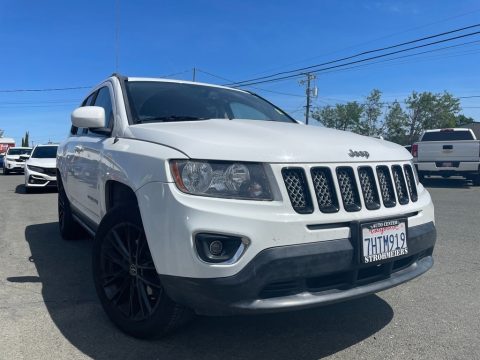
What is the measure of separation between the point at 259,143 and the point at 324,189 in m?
0.46

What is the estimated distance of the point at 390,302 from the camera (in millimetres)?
3703

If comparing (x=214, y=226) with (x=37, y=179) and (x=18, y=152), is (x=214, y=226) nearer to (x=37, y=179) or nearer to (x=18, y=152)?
(x=37, y=179)

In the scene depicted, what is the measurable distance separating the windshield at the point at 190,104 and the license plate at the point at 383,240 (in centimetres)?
163

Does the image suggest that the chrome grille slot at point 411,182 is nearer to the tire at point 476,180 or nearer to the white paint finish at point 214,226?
the white paint finish at point 214,226

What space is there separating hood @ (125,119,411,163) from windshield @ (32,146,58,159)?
12.4 meters

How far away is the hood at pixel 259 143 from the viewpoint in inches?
99.3

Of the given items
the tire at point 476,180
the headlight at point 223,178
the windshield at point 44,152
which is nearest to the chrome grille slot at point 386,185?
the headlight at point 223,178

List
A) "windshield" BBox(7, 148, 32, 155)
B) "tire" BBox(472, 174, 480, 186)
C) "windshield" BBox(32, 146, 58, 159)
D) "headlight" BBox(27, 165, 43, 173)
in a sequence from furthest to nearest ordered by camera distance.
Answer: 1. "windshield" BBox(7, 148, 32, 155)
2. "tire" BBox(472, 174, 480, 186)
3. "windshield" BBox(32, 146, 58, 159)
4. "headlight" BBox(27, 165, 43, 173)

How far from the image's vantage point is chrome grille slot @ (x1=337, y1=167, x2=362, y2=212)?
8.79 feet

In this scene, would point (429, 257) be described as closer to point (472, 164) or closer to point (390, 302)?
point (390, 302)

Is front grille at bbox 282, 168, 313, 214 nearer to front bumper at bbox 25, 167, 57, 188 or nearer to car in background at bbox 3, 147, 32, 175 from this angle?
front bumper at bbox 25, 167, 57, 188

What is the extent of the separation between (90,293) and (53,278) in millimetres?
643

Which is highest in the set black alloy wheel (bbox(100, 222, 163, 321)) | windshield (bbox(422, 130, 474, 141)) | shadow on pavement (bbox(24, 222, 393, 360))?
windshield (bbox(422, 130, 474, 141))

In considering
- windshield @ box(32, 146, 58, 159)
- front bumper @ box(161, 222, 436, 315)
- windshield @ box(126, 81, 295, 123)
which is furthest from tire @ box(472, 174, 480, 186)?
front bumper @ box(161, 222, 436, 315)
